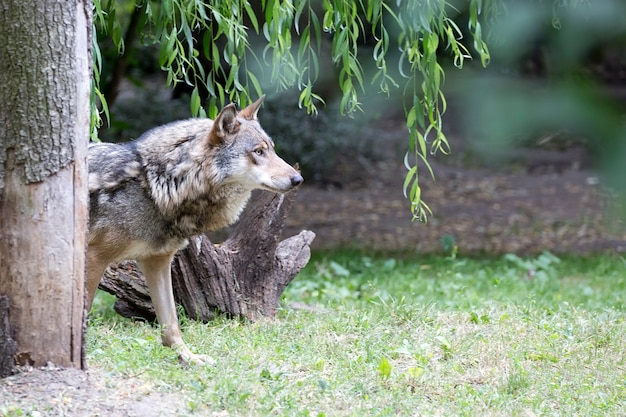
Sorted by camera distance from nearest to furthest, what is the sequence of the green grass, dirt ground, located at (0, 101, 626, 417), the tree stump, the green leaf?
the green grass → the green leaf → the tree stump → dirt ground, located at (0, 101, 626, 417)

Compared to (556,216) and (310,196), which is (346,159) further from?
(556,216)

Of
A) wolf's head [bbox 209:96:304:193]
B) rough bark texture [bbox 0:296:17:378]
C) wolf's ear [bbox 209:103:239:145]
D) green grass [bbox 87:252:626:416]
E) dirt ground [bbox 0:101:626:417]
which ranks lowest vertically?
dirt ground [bbox 0:101:626:417]

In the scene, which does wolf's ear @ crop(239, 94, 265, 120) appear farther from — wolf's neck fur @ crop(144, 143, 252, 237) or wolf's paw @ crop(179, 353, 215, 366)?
wolf's paw @ crop(179, 353, 215, 366)

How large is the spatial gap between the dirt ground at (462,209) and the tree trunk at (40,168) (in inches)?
209

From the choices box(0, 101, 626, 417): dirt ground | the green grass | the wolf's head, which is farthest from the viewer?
box(0, 101, 626, 417): dirt ground

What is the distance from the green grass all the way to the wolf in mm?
597

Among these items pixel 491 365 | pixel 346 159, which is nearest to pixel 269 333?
pixel 491 365

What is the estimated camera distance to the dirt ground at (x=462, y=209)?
10961 mm

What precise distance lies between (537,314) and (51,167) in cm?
406

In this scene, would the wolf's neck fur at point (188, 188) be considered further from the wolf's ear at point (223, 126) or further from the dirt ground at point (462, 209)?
the dirt ground at point (462, 209)

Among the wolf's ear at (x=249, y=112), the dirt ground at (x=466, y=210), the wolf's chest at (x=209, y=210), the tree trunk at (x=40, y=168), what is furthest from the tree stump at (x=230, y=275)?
the dirt ground at (x=466, y=210)

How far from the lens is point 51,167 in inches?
143

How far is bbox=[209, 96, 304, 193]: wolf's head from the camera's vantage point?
16.1 ft

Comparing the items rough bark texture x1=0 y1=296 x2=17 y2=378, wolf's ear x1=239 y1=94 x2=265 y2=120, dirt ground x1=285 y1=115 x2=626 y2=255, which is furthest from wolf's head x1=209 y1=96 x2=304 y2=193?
dirt ground x1=285 y1=115 x2=626 y2=255
